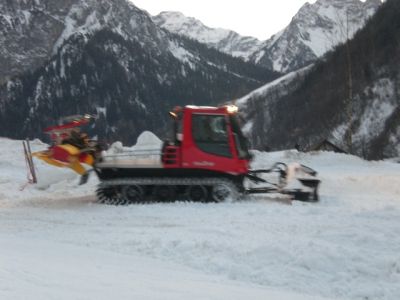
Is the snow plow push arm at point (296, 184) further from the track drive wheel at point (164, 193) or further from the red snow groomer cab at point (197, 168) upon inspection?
the track drive wheel at point (164, 193)

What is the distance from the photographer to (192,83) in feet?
544

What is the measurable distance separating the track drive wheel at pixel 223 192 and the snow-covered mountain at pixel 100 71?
107503 mm

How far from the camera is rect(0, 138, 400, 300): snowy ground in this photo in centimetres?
607

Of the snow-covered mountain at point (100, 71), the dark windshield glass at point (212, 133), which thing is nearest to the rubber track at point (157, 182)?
the dark windshield glass at point (212, 133)

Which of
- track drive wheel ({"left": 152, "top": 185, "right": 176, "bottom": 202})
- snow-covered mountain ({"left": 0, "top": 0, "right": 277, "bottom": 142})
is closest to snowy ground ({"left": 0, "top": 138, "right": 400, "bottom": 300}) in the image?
track drive wheel ({"left": 152, "top": 185, "right": 176, "bottom": 202})

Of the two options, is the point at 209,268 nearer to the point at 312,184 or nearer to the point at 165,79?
the point at 312,184

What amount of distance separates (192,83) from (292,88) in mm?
58604

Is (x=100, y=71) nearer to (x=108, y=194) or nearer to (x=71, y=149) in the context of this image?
(x=71, y=149)

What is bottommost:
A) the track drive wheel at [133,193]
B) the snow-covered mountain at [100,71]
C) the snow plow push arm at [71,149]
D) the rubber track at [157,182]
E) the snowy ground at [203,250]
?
the snowy ground at [203,250]

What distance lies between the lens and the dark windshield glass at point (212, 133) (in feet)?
41.9

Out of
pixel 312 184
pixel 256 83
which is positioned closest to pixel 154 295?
pixel 312 184

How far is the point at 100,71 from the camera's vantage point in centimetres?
14288

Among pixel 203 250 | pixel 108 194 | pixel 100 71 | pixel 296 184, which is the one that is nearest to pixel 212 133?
pixel 296 184

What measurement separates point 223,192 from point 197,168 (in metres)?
0.81
